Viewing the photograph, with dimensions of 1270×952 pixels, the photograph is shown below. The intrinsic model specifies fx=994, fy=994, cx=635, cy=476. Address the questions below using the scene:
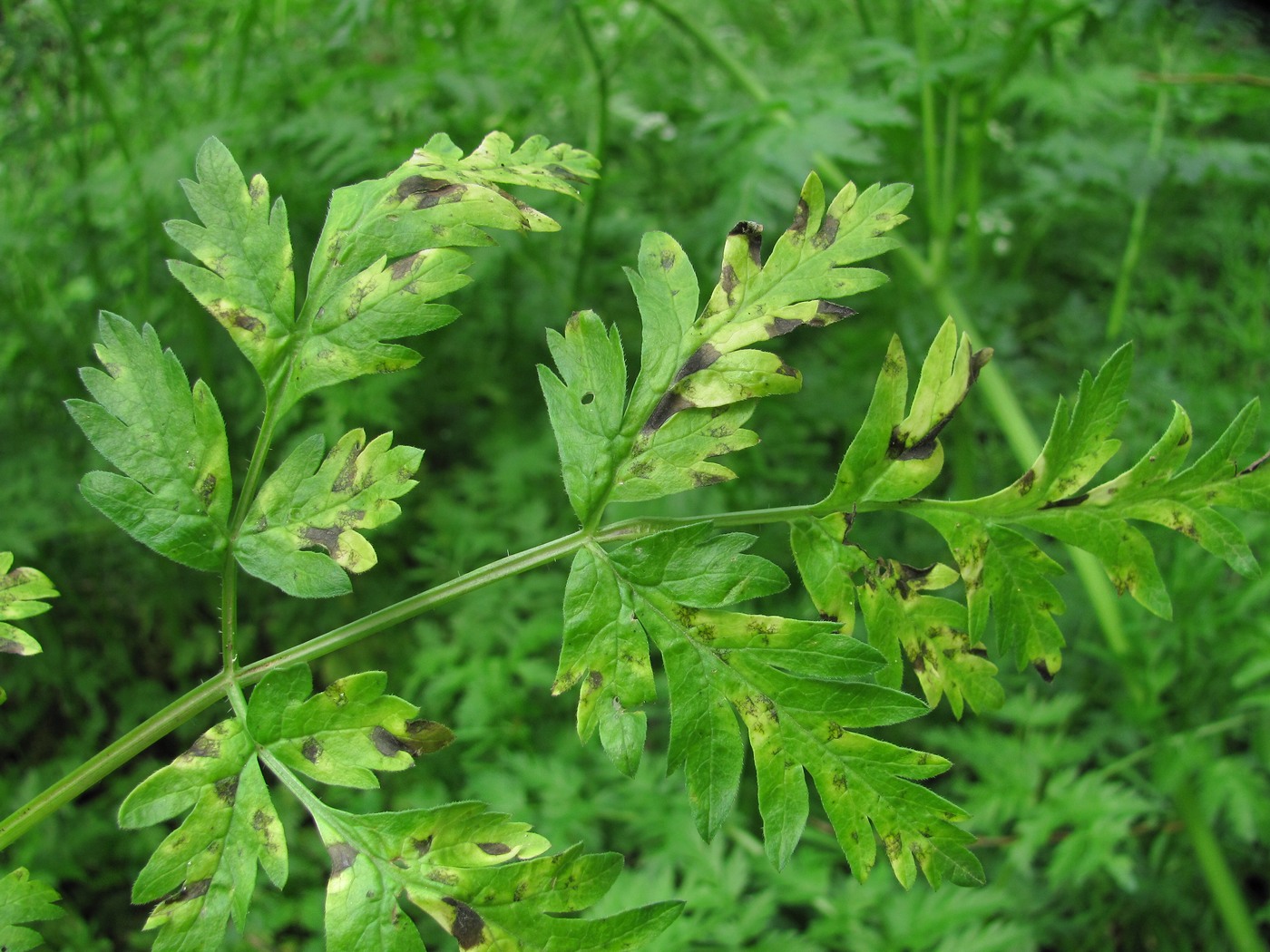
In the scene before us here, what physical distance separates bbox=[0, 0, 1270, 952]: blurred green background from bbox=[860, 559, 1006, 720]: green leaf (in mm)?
700

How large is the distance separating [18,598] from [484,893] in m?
0.49

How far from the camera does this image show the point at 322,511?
884mm

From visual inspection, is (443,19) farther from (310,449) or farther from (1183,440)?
(1183,440)

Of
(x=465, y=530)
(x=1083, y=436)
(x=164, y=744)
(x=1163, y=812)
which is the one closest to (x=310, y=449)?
(x=1083, y=436)

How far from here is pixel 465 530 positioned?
6.85 feet

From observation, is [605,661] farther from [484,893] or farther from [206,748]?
[206,748]

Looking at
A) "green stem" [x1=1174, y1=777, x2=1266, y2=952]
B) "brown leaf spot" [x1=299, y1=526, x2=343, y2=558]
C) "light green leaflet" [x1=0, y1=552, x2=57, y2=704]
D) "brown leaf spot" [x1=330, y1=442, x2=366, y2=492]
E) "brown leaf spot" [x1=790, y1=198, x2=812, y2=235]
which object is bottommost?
"green stem" [x1=1174, y1=777, x2=1266, y2=952]

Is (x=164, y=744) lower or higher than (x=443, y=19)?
lower

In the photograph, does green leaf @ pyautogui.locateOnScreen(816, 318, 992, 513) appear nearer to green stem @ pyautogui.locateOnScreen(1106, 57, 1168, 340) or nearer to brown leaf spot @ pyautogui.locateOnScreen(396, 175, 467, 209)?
brown leaf spot @ pyautogui.locateOnScreen(396, 175, 467, 209)

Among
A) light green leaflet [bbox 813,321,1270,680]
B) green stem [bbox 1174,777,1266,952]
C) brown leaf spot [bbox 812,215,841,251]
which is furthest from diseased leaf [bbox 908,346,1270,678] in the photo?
green stem [bbox 1174,777,1266,952]

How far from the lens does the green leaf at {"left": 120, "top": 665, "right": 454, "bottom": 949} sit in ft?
2.52

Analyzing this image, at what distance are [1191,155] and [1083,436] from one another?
5.01 ft

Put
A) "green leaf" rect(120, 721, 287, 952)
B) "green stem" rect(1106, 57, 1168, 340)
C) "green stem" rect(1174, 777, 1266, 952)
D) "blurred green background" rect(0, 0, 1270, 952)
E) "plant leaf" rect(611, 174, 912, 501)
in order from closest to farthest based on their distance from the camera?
"green leaf" rect(120, 721, 287, 952), "plant leaf" rect(611, 174, 912, 501), "green stem" rect(1174, 777, 1266, 952), "blurred green background" rect(0, 0, 1270, 952), "green stem" rect(1106, 57, 1168, 340)

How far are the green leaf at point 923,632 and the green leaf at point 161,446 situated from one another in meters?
0.58
